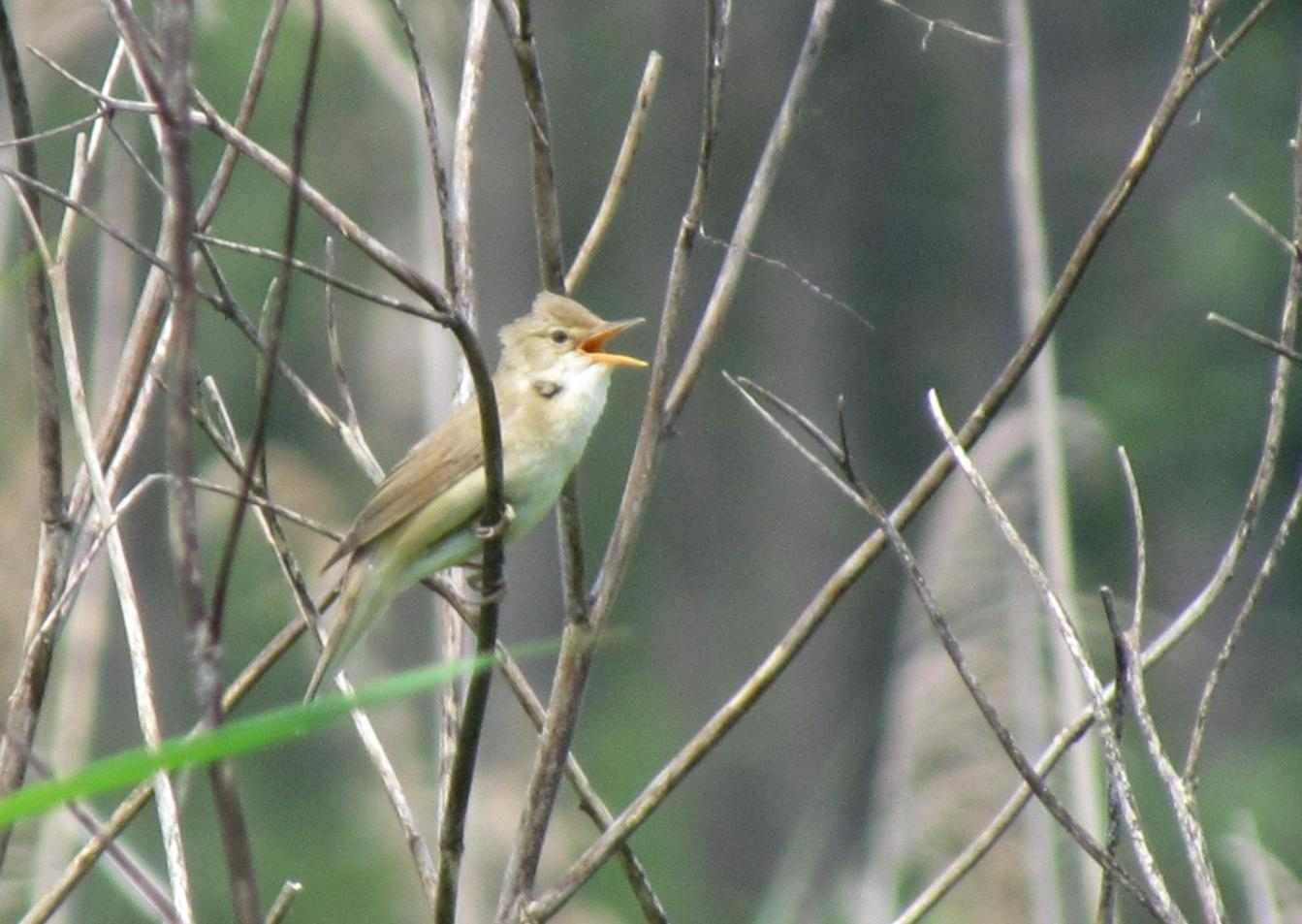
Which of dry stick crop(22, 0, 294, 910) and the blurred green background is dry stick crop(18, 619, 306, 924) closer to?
dry stick crop(22, 0, 294, 910)

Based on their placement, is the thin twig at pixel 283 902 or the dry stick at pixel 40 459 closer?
the thin twig at pixel 283 902

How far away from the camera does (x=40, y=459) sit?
199 centimetres

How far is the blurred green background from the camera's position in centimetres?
1266

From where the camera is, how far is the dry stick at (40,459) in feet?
6.20

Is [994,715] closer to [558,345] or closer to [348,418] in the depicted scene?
[348,418]

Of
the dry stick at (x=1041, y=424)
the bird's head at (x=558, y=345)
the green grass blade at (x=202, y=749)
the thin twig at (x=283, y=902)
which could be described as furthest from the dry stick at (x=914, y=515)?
the bird's head at (x=558, y=345)

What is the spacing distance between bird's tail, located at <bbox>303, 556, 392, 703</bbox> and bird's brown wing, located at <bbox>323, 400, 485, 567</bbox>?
4cm

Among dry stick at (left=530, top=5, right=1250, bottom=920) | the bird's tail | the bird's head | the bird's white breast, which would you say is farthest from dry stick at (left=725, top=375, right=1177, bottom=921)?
the bird's head

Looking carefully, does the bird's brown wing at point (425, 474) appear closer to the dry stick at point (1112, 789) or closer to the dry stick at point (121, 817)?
the dry stick at point (121, 817)

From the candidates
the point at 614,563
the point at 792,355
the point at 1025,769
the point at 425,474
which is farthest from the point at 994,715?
the point at 792,355

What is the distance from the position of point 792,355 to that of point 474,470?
10163 millimetres

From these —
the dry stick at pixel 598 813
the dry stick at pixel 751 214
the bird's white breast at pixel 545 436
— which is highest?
the dry stick at pixel 751 214

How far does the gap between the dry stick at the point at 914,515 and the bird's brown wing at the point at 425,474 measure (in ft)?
4.24

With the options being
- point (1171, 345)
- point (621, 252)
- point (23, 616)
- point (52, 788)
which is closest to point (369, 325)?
point (621, 252)
